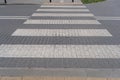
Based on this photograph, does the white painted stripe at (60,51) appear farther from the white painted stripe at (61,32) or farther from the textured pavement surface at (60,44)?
the white painted stripe at (61,32)

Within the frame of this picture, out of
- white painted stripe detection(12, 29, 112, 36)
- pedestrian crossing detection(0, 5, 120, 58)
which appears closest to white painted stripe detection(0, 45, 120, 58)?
pedestrian crossing detection(0, 5, 120, 58)

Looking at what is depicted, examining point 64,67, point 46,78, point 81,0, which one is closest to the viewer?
point 46,78

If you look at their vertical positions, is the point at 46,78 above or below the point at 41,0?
above

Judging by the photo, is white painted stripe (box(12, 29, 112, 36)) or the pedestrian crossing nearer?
the pedestrian crossing

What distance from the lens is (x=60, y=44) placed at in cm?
905

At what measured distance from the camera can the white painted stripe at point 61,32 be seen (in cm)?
1055

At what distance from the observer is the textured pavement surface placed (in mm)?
7133

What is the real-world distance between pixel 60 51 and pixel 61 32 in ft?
8.93

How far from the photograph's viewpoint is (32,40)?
379 inches

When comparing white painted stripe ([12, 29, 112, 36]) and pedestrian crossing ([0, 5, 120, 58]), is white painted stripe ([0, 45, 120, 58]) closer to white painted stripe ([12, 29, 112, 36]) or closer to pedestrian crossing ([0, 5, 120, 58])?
pedestrian crossing ([0, 5, 120, 58])

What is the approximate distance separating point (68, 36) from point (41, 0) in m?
14.9

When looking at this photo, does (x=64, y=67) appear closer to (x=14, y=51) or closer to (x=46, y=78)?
(x=46, y=78)

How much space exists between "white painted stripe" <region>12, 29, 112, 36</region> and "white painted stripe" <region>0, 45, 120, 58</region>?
5.89ft

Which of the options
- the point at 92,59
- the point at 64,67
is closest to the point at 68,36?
the point at 92,59
